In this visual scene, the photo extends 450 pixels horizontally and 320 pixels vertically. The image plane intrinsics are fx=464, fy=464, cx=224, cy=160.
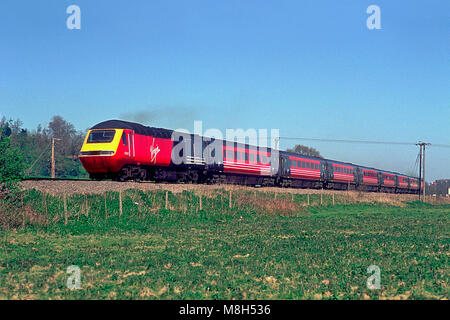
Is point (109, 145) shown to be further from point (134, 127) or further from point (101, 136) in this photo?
point (134, 127)

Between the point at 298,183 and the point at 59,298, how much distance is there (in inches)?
1826

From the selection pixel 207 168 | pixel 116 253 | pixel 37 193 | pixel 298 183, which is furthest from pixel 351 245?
pixel 298 183

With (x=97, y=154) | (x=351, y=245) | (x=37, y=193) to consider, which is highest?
(x=97, y=154)

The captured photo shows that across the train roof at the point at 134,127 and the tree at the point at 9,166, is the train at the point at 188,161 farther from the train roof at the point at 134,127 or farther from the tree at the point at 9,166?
the tree at the point at 9,166

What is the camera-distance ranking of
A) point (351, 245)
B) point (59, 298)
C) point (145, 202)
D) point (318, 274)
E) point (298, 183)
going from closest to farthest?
point (59, 298) < point (318, 274) < point (351, 245) < point (145, 202) < point (298, 183)

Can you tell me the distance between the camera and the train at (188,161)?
96.3 ft

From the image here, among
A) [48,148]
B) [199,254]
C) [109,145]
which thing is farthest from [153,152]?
[48,148]

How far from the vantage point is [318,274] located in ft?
42.1

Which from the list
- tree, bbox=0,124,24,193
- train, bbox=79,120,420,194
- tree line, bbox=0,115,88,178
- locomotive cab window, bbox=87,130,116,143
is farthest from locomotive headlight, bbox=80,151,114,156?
tree line, bbox=0,115,88,178

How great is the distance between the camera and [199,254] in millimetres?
16094

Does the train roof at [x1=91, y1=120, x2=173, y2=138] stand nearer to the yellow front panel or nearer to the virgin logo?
the yellow front panel

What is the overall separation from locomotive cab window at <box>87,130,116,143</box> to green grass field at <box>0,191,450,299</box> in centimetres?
391
